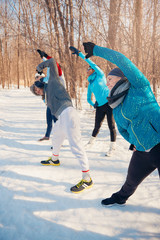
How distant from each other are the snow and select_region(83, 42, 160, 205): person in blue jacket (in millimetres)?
628

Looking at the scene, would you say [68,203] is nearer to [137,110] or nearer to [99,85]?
[137,110]

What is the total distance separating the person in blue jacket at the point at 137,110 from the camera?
137 cm

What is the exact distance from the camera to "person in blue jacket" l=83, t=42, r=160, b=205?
53.8 inches

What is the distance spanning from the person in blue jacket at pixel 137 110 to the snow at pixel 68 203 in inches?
24.7

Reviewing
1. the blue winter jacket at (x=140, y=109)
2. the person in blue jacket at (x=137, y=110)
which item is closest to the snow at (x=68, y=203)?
the person in blue jacket at (x=137, y=110)

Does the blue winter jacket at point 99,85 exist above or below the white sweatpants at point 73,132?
above

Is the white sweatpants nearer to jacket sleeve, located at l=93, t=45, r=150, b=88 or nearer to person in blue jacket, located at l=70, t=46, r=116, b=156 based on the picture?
jacket sleeve, located at l=93, t=45, r=150, b=88

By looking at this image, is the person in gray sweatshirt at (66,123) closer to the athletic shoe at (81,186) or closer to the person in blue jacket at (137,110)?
the athletic shoe at (81,186)

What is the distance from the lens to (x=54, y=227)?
168cm

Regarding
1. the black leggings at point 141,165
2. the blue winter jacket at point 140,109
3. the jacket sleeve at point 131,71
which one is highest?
the jacket sleeve at point 131,71

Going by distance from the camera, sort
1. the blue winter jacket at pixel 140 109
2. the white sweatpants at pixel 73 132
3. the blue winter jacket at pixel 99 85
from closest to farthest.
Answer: the blue winter jacket at pixel 140 109 < the white sweatpants at pixel 73 132 < the blue winter jacket at pixel 99 85

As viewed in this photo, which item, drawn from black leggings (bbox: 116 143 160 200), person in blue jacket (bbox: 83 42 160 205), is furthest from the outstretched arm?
black leggings (bbox: 116 143 160 200)

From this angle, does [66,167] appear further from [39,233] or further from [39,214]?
[39,233]

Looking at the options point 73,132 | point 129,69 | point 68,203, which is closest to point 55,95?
point 73,132
